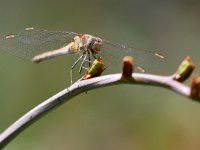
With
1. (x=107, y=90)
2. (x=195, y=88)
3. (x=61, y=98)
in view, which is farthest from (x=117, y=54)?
(x=107, y=90)

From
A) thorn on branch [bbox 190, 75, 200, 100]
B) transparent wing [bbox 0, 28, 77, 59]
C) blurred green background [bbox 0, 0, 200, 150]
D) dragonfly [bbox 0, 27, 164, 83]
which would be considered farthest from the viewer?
blurred green background [bbox 0, 0, 200, 150]

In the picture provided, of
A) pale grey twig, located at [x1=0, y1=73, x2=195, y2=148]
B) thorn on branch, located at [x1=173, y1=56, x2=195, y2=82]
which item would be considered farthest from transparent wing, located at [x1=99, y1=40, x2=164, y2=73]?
thorn on branch, located at [x1=173, y1=56, x2=195, y2=82]

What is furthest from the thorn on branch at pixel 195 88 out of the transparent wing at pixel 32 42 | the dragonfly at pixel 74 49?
the transparent wing at pixel 32 42

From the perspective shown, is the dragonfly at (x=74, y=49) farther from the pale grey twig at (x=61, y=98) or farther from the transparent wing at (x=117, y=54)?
the pale grey twig at (x=61, y=98)

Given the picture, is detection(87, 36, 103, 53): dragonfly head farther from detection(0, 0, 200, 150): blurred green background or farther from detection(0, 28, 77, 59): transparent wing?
detection(0, 0, 200, 150): blurred green background

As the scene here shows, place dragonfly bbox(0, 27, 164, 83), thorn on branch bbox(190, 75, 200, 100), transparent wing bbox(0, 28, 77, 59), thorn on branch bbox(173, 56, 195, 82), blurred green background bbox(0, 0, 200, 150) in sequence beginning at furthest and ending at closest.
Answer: blurred green background bbox(0, 0, 200, 150)
transparent wing bbox(0, 28, 77, 59)
dragonfly bbox(0, 27, 164, 83)
thorn on branch bbox(173, 56, 195, 82)
thorn on branch bbox(190, 75, 200, 100)

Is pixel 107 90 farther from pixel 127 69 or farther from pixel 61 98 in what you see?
pixel 127 69

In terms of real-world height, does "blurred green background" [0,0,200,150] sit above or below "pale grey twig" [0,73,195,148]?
below

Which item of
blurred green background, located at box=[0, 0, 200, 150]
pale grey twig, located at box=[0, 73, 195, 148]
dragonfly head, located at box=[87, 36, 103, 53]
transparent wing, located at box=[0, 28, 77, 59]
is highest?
pale grey twig, located at box=[0, 73, 195, 148]
